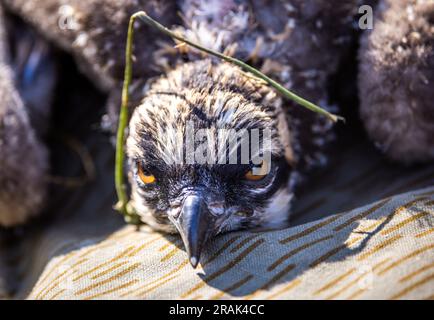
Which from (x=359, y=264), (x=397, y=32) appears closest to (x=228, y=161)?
(x=359, y=264)

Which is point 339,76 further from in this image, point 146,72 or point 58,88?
point 58,88

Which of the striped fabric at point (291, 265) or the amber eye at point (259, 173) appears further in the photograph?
the amber eye at point (259, 173)

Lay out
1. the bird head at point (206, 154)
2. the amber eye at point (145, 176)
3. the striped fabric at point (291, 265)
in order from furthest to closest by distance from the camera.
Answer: the amber eye at point (145, 176)
the bird head at point (206, 154)
the striped fabric at point (291, 265)

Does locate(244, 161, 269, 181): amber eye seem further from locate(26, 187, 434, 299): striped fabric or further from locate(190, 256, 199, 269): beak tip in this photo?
locate(190, 256, 199, 269): beak tip

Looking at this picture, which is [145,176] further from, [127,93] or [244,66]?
[244,66]

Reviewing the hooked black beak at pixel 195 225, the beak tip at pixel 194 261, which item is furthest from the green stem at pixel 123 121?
the beak tip at pixel 194 261

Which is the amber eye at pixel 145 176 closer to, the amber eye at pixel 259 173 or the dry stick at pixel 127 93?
the dry stick at pixel 127 93

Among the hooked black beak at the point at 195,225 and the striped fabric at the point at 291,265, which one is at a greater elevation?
the hooked black beak at the point at 195,225

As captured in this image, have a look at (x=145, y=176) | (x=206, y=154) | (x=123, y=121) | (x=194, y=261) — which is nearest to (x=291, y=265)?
(x=194, y=261)
